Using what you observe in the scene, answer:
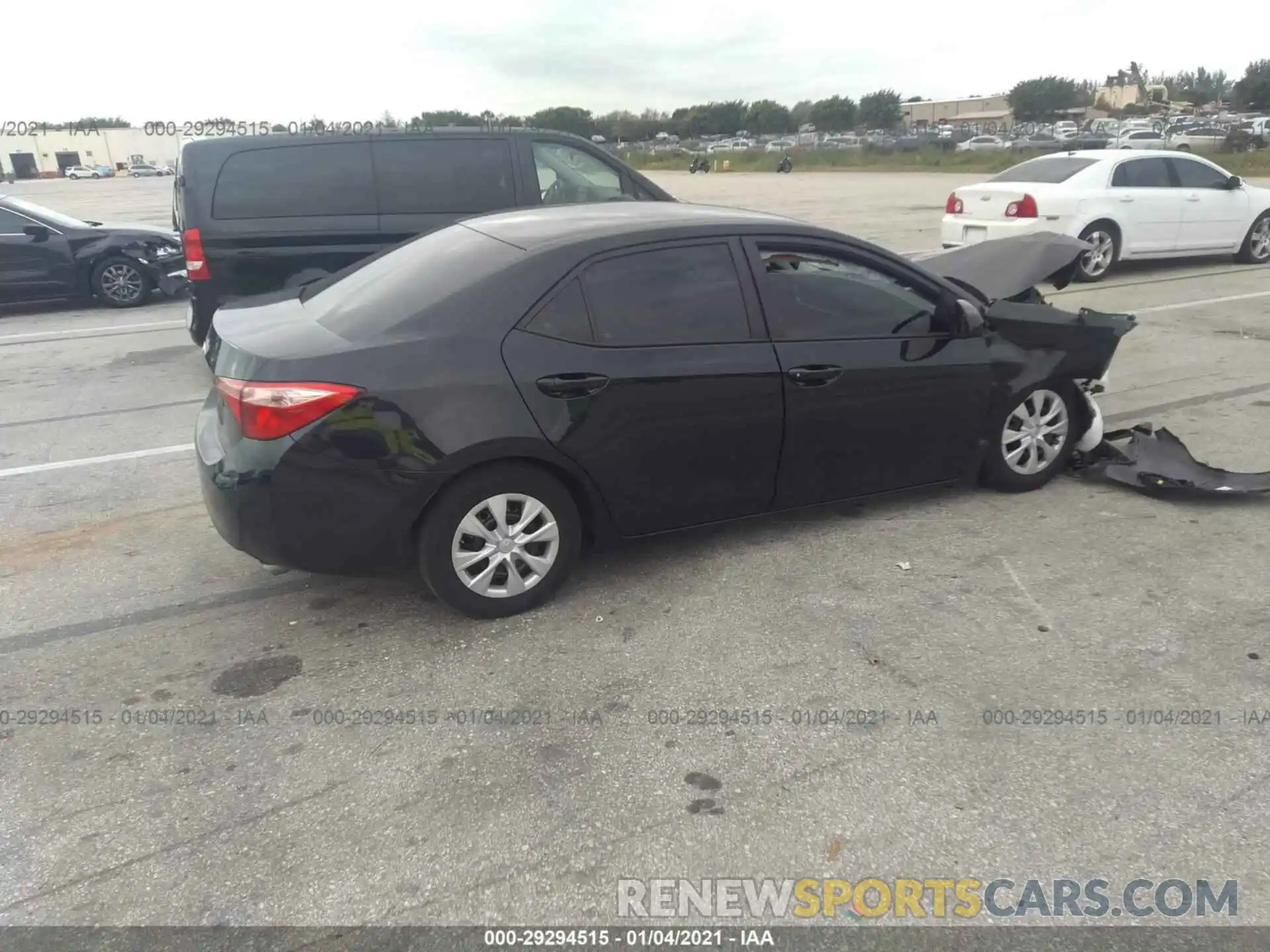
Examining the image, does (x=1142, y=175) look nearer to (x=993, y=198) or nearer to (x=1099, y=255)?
(x=1099, y=255)

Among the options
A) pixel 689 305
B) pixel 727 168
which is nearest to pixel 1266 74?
pixel 727 168

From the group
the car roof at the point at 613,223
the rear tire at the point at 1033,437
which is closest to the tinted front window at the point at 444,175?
the car roof at the point at 613,223

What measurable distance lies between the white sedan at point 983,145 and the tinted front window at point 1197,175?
3492cm

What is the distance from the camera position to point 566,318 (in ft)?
12.3

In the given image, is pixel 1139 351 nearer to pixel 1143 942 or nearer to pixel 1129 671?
pixel 1129 671

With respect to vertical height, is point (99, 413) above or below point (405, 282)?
below

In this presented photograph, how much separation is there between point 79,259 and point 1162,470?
11.3 meters

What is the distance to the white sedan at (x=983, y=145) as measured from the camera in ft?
154

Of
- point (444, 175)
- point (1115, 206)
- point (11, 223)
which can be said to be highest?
point (444, 175)

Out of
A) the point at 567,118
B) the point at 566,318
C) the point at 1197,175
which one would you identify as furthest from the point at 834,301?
the point at 567,118

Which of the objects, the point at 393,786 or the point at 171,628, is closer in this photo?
the point at 393,786

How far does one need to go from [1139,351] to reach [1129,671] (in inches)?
222

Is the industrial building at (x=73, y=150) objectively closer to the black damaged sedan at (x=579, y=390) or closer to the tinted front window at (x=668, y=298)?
the black damaged sedan at (x=579, y=390)

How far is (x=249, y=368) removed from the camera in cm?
349
